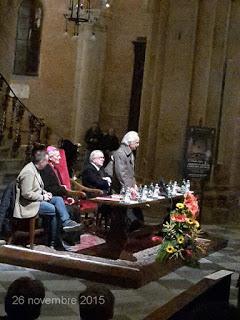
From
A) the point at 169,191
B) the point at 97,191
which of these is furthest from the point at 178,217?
the point at 97,191

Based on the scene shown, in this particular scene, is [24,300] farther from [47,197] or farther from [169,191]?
[169,191]

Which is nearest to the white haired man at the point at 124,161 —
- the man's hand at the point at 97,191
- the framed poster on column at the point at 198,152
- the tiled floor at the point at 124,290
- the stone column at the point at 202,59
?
the man's hand at the point at 97,191

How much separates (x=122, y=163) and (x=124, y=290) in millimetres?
2553

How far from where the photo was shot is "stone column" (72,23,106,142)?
19.1 metres

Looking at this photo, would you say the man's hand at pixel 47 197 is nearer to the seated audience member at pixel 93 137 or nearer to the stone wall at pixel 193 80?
the stone wall at pixel 193 80

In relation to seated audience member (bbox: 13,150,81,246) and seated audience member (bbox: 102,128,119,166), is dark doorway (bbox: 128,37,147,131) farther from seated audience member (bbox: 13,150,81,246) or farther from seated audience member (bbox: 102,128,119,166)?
seated audience member (bbox: 13,150,81,246)

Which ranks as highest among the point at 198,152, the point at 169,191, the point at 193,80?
the point at 193,80

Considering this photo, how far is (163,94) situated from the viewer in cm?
1310

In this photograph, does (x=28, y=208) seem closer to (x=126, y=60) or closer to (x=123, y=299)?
(x=123, y=299)

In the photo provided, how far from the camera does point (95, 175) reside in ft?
34.0

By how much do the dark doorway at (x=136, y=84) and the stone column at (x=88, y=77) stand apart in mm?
1002

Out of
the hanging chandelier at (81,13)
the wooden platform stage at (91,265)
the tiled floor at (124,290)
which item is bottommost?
the tiled floor at (124,290)

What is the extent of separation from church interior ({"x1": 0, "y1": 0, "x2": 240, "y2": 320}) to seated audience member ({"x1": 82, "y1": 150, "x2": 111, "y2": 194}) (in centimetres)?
2

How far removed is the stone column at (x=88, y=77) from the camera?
19.1 meters
